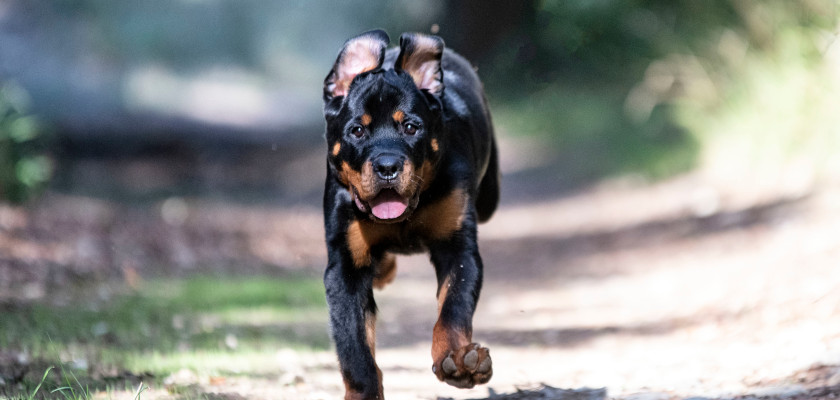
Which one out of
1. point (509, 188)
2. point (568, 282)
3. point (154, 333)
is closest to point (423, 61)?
point (154, 333)

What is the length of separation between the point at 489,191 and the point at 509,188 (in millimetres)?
10784

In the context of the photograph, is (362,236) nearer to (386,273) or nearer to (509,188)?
(386,273)

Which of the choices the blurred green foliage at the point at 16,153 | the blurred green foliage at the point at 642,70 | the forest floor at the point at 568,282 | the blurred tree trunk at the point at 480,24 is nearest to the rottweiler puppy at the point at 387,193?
the forest floor at the point at 568,282

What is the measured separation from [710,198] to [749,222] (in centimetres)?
181

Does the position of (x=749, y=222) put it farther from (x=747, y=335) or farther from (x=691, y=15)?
(x=691, y=15)

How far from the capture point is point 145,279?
26.8 feet

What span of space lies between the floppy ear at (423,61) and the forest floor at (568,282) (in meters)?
1.50

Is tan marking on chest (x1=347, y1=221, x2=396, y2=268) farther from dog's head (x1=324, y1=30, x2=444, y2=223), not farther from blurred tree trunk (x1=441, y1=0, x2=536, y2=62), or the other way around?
blurred tree trunk (x1=441, y1=0, x2=536, y2=62)

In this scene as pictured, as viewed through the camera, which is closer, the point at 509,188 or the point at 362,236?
the point at 362,236

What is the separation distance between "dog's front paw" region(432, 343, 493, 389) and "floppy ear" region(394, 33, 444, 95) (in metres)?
1.24

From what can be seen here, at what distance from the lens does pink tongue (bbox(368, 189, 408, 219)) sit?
3918mm

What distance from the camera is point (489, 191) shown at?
575cm

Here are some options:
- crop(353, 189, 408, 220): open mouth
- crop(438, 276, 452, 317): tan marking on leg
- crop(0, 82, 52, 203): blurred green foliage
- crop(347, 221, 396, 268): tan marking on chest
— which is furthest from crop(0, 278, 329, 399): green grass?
crop(0, 82, 52, 203): blurred green foliage

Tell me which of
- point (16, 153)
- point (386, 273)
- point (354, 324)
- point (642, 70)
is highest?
point (642, 70)
